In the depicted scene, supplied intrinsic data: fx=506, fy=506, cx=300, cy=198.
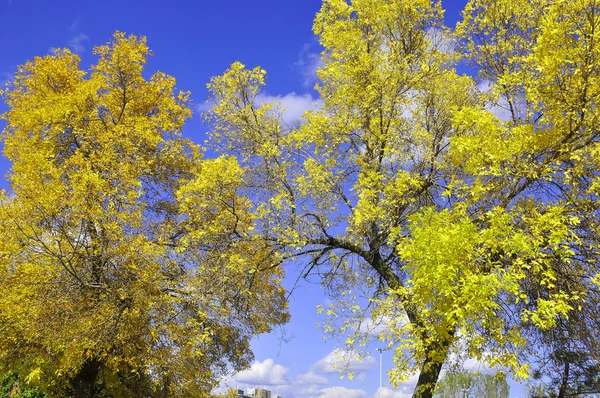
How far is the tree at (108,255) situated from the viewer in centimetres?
1120

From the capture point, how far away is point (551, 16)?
835cm

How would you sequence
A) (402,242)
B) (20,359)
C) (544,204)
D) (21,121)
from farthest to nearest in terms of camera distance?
(21,121)
(20,359)
(544,204)
(402,242)

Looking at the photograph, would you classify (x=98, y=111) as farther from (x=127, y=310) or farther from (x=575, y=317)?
(x=575, y=317)

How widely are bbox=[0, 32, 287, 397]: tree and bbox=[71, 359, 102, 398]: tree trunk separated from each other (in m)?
0.03

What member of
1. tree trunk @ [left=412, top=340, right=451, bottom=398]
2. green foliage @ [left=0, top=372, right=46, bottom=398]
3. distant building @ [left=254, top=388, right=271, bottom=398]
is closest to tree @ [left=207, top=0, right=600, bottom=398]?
tree trunk @ [left=412, top=340, right=451, bottom=398]

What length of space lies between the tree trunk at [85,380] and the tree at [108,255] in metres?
0.03

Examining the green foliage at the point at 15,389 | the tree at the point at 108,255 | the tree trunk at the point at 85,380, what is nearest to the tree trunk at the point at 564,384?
the tree at the point at 108,255

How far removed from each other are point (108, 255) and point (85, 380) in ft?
14.6

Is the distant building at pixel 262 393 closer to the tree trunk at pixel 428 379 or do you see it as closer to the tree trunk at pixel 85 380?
the tree trunk at pixel 85 380

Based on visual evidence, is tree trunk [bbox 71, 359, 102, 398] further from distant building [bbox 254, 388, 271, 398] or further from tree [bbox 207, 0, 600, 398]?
distant building [bbox 254, 388, 271, 398]

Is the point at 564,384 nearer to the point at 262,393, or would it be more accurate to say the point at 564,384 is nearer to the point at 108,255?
the point at 108,255

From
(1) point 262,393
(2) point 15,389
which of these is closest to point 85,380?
(2) point 15,389

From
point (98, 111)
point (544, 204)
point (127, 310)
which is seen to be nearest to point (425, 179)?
point (544, 204)

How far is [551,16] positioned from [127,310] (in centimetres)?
1018
